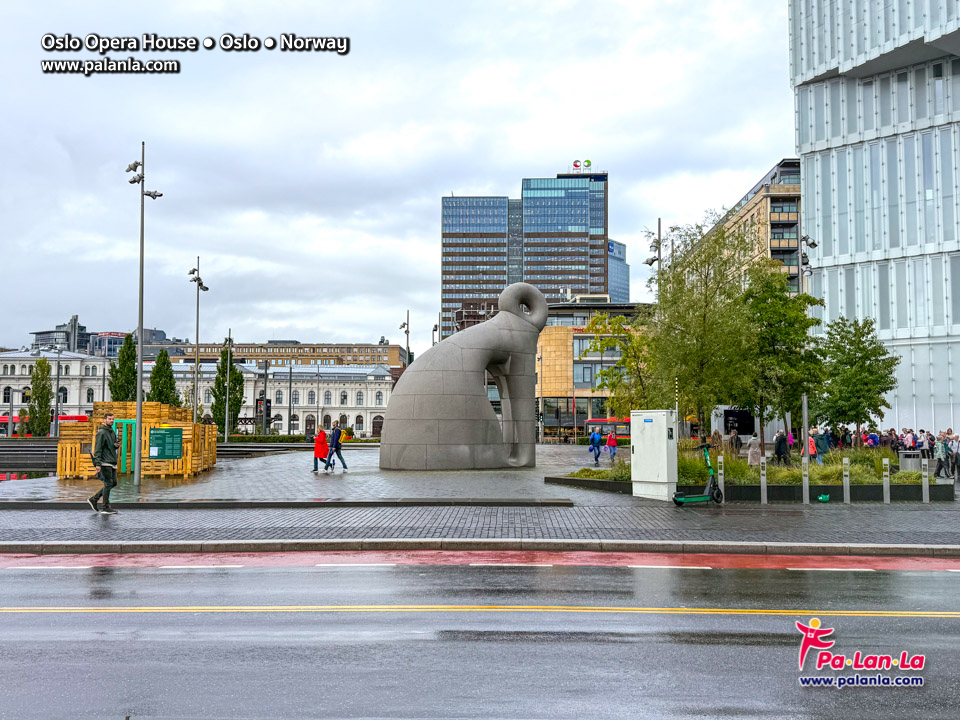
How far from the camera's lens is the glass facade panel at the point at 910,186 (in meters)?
47.9

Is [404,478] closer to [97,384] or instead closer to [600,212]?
[97,384]

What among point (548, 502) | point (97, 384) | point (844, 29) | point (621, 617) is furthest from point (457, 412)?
point (97, 384)

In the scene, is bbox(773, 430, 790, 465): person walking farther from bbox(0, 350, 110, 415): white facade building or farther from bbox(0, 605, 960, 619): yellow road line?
bbox(0, 350, 110, 415): white facade building

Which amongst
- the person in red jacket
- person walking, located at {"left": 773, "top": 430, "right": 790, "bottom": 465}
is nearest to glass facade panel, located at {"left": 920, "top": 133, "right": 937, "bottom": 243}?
person walking, located at {"left": 773, "top": 430, "right": 790, "bottom": 465}

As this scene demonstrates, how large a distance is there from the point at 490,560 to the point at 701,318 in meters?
14.8

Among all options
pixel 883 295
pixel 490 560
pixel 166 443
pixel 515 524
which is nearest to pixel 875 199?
pixel 883 295

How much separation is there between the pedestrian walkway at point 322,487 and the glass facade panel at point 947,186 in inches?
1293

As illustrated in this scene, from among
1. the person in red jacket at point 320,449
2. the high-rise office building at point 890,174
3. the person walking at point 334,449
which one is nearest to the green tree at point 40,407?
the person walking at point 334,449

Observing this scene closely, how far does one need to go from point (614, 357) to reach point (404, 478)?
56.3m

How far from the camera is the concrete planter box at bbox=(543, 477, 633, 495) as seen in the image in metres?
21.0

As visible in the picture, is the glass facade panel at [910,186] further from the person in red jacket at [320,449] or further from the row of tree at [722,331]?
the person in red jacket at [320,449]

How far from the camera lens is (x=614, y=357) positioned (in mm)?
77750

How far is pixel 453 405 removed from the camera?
87.1 feet

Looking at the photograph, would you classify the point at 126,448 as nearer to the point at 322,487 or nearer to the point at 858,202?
the point at 322,487
